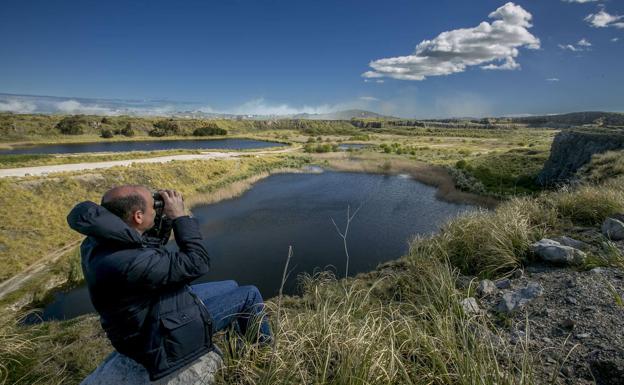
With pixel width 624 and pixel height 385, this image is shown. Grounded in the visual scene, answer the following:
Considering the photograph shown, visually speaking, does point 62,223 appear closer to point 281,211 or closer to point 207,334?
point 281,211

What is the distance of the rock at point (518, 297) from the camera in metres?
4.10

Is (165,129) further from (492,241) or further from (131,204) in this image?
(131,204)

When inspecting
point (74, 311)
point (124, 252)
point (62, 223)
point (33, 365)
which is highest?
point (124, 252)

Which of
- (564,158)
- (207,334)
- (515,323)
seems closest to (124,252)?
(207,334)

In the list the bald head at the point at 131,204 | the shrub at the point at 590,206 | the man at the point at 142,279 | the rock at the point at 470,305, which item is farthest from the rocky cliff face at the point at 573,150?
the bald head at the point at 131,204

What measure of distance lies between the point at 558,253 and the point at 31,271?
16.4m

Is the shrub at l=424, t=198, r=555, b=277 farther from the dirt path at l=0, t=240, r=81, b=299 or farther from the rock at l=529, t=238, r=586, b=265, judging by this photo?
the dirt path at l=0, t=240, r=81, b=299

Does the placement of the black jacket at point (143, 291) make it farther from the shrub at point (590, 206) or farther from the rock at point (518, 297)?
the shrub at point (590, 206)

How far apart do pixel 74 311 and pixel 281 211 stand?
43.5 feet

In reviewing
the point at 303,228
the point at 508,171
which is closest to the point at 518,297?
the point at 303,228

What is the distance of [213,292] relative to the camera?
3.31 meters

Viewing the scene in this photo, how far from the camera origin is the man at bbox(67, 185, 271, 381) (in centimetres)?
233

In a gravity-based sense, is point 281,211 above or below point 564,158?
below

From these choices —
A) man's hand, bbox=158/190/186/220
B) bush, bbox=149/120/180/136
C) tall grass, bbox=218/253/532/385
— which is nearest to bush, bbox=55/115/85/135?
bush, bbox=149/120/180/136
